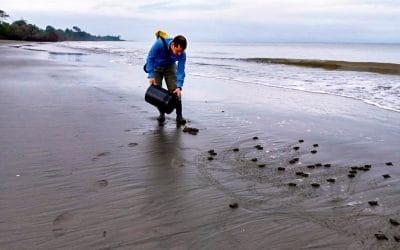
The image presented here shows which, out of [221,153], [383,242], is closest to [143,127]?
[221,153]

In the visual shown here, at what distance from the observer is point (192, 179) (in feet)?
15.7

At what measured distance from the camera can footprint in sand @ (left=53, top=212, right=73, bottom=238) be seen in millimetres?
3260

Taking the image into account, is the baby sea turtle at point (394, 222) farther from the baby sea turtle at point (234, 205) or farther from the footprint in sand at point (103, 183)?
the footprint in sand at point (103, 183)

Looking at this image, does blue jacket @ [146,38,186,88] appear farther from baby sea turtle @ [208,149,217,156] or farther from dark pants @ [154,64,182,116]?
baby sea turtle @ [208,149,217,156]

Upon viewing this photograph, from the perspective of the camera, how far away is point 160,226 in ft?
11.5

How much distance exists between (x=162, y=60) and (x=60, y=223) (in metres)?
4.65

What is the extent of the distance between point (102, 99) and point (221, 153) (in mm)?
5002

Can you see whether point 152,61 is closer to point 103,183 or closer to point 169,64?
point 169,64

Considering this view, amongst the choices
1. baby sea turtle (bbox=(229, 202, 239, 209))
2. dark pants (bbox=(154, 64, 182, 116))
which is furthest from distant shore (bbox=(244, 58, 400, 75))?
baby sea turtle (bbox=(229, 202, 239, 209))

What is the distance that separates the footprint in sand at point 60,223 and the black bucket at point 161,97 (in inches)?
158

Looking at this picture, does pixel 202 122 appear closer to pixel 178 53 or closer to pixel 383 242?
pixel 178 53

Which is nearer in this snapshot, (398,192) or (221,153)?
(398,192)

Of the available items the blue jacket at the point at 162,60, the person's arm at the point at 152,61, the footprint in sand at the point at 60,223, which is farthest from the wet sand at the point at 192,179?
the blue jacket at the point at 162,60

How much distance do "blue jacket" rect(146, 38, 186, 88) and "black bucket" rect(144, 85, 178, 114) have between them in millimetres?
247
